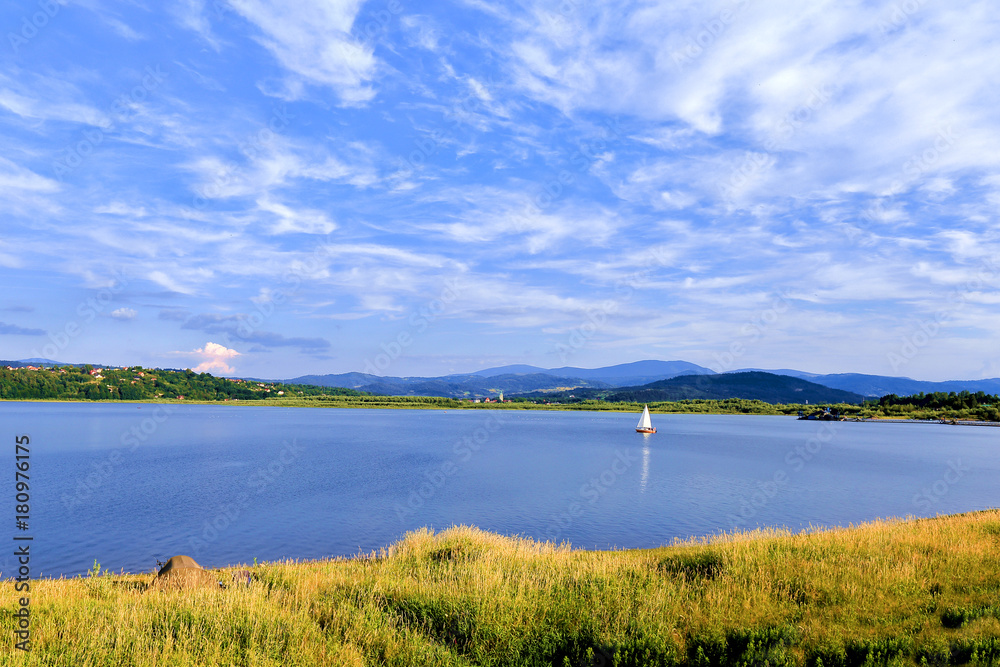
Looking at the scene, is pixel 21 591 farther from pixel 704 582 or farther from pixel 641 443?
pixel 641 443

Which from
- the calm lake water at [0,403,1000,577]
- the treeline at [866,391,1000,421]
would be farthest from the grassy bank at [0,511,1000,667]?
the treeline at [866,391,1000,421]

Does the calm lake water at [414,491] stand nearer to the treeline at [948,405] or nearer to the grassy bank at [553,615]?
the grassy bank at [553,615]

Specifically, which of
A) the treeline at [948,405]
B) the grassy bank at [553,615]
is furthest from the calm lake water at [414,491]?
the treeline at [948,405]

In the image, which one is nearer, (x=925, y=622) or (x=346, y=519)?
(x=925, y=622)

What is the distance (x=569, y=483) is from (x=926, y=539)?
29697 mm

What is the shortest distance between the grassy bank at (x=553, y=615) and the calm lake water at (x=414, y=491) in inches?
462

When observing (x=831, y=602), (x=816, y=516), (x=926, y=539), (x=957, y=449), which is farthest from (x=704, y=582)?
(x=957, y=449)

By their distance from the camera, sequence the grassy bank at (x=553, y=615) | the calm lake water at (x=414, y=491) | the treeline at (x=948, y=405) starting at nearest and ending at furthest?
the grassy bank at (x=553, y=615) < the calm lake water at (x=414, y=491) < the treeline at (x=948, y=405)

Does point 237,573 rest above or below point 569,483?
above

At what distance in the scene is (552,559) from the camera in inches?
603

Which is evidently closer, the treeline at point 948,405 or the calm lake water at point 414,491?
the calm lake water at point 414,491

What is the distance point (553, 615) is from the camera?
10.4 m

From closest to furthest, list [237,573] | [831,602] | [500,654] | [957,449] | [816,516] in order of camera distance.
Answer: [500,654]
[831,602]
[237,573]
[816,516]
[957,449]

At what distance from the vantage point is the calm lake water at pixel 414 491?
25.9 meters
